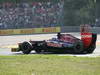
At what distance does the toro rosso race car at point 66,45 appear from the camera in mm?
17875

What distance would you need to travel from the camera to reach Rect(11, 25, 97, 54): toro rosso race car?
17.9m

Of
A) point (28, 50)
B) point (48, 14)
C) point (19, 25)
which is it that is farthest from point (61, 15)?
point (28, 50)

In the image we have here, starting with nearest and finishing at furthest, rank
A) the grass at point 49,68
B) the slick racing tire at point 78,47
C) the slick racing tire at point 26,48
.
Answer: the grass at point 49,68, the slick racing tire at point 78,47, the slick racing tire at point 26,48

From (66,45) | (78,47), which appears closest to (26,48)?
(66,45)

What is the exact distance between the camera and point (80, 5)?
1863 inches

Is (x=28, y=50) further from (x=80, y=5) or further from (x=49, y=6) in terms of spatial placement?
(x=80, y=5)

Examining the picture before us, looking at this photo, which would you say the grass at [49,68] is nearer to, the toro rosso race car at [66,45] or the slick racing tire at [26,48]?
the toro rosso race car at [66,45]

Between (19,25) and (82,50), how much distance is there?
75.9 feet

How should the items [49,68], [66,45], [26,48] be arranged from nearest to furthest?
[49,68] < [66,45] < [26,48]

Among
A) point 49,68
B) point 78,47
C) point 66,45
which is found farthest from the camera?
point 66,45

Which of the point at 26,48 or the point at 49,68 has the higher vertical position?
the point at 49,68

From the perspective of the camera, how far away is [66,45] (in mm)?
18016

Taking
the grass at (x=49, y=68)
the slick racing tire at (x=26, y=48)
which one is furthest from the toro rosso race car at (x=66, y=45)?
the grass at (x=49, y=68)

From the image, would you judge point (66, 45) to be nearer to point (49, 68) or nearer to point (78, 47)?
point (78, 47)
